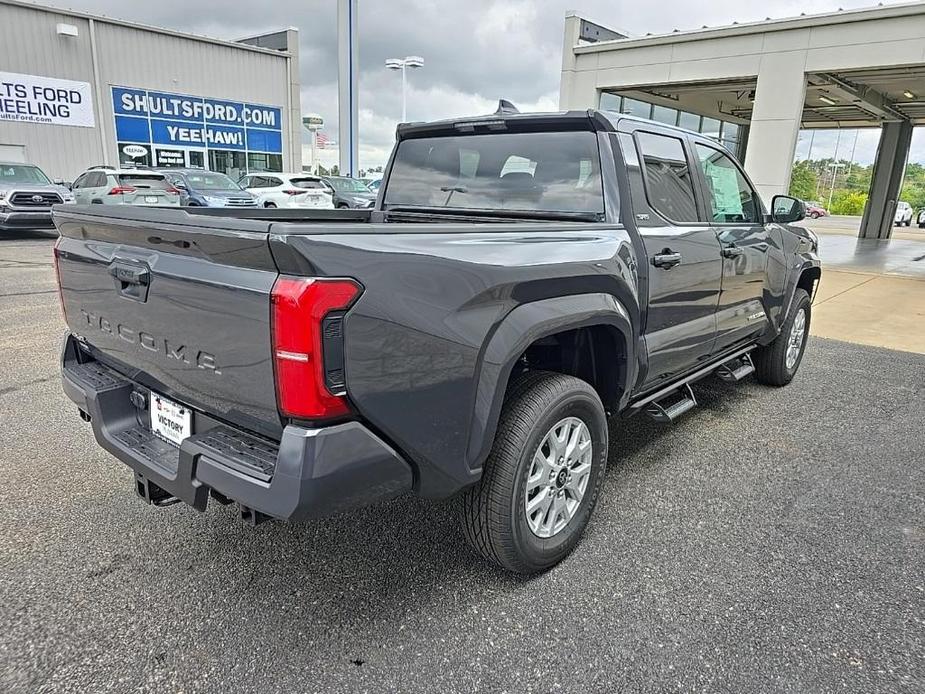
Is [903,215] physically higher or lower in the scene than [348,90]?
lower

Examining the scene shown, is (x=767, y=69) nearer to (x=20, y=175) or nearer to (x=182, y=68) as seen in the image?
(x=20, y=175)

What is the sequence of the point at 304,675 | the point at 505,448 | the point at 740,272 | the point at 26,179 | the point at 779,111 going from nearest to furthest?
the point at 304,675, the point at 505,448, the point at 740,272, the point at 779,111, the point at 26,179

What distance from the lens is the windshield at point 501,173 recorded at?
3.10 metres

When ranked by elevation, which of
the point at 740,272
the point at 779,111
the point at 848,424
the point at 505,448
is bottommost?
the point at 848,424

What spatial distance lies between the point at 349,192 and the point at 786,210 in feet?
52.3

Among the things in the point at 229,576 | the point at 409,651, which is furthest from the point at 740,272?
the point at 229,576

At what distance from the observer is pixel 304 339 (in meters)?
1.73

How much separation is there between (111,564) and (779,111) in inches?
592

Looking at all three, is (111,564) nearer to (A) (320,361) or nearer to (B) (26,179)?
(A) (320,361)

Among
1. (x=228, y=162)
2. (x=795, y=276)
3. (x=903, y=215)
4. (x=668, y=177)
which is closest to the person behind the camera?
(x=668, y=177)

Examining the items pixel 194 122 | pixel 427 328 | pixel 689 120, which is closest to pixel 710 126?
pixel 689 120

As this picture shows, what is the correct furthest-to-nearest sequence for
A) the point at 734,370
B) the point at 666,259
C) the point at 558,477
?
the point at 734,370
the point at 666,259
the point at 558,477

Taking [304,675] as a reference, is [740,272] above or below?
above

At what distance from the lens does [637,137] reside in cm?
323
